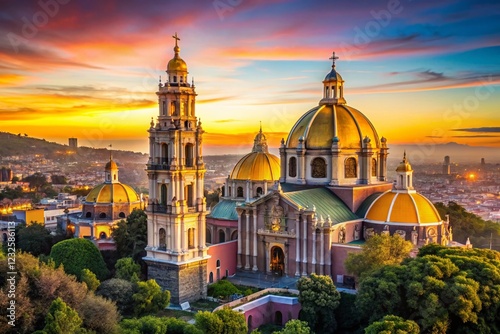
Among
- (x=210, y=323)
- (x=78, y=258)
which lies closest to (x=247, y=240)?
(x=78, y=258)

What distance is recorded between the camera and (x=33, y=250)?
140ft

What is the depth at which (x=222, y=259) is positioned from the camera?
125 ft

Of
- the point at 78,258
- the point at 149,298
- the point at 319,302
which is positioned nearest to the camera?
the point at 319,302

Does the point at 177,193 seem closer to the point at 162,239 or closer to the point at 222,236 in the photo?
the point at 162,239

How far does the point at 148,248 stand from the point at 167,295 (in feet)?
13.8

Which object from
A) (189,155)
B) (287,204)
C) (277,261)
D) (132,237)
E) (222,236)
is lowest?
(277,261)

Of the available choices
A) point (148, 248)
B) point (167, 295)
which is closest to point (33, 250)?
point (148, 248)

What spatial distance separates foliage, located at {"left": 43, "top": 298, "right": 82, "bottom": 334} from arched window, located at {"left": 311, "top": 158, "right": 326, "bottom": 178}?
21.5m

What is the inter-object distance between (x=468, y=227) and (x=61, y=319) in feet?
124

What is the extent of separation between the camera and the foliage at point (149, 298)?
3045 cm

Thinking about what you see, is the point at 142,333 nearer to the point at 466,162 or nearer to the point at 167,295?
the point at 167,295

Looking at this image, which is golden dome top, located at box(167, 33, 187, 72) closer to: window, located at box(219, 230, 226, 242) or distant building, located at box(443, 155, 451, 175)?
window, located at box(219, 230, 226, 242)

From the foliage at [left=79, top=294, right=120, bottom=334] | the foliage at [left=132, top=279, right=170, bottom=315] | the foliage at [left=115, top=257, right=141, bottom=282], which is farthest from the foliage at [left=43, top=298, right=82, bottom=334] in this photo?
the foliage at [left=115, top=257, right=141, bottom=282]

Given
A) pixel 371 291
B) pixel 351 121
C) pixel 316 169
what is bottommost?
pixel 371 291
